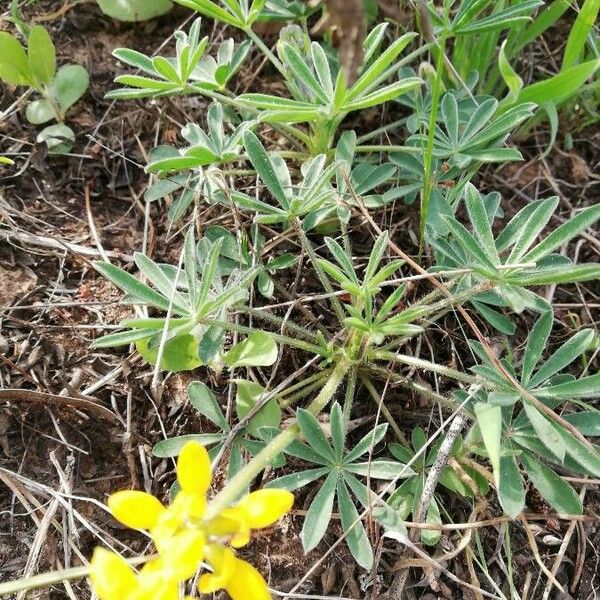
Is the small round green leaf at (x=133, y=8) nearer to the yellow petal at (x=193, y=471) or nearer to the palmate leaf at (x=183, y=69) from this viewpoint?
the palmate leaf at (x=183, y=69)

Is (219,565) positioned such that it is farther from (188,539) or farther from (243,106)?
(243,106)

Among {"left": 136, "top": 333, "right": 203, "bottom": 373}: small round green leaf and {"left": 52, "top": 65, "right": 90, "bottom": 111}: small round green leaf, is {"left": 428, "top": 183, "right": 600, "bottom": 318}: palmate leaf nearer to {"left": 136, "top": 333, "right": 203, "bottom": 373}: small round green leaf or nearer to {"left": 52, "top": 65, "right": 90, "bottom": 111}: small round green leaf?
{"left": 136, "top": 333, "right": 203, "bottom": 373}: small round green leaf

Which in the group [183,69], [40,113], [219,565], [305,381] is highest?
[183,69]

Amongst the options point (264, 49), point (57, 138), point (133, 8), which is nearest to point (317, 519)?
point (264, 49)

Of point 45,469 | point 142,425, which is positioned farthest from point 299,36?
point 45,469

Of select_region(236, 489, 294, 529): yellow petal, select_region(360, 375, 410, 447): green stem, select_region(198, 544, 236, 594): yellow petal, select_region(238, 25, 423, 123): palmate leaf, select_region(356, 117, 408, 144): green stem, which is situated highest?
select_region(238, 25, 423, 123): palmate leaf

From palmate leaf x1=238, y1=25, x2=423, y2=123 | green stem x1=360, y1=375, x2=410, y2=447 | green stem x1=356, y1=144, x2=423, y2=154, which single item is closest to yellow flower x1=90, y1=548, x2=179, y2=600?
green stem x1=360, y1=375, x2=410, y2=447

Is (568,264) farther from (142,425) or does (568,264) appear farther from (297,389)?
(142,425)
